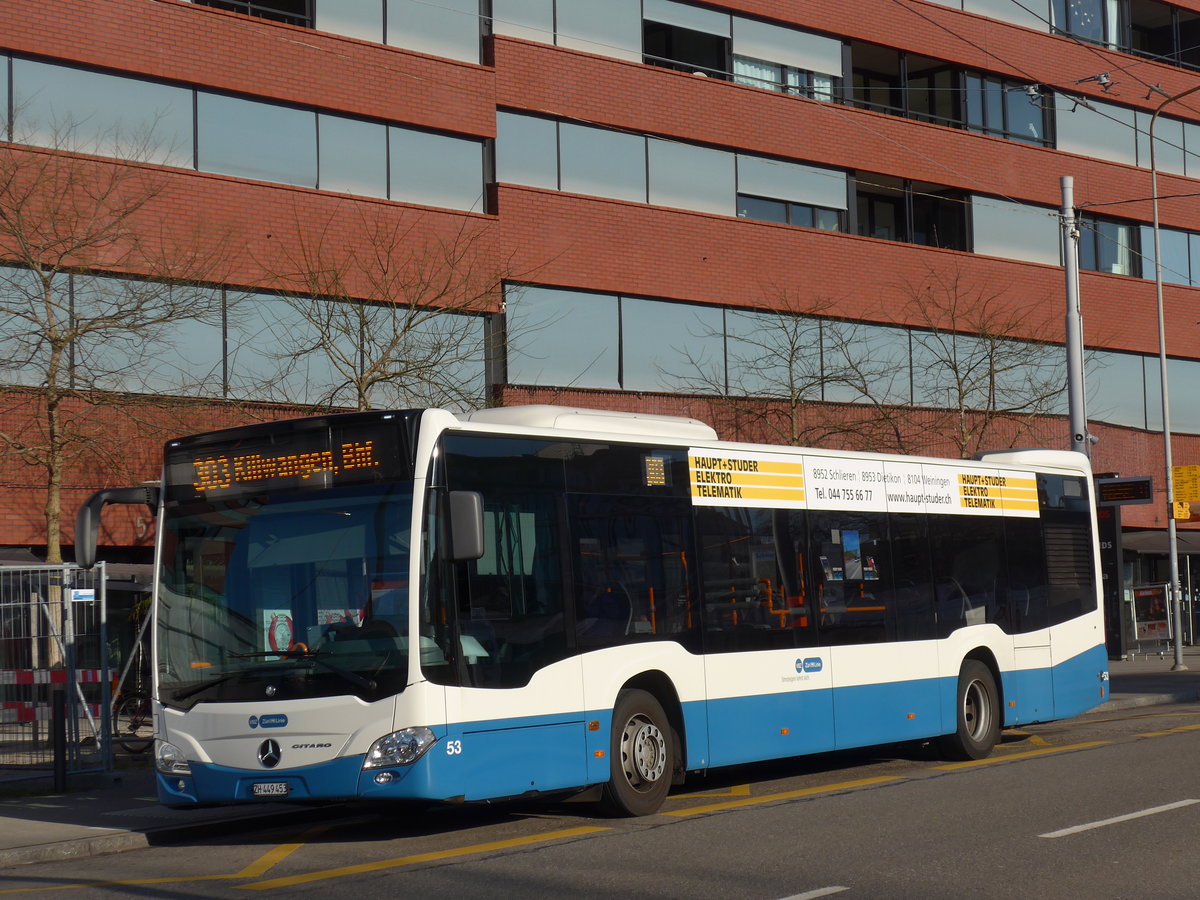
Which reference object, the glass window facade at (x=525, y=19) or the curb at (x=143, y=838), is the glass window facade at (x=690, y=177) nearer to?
the glass window facade at (x=525, y=19)

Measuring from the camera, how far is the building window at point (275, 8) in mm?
24906

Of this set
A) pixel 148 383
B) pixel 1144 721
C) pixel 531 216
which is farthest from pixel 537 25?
pixel 1144 721

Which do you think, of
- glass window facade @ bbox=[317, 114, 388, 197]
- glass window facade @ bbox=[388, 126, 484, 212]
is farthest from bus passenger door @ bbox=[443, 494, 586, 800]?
glass window facade @ bbox=[388, 126, 484, 212]

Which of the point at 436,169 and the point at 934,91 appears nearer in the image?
the point at 436,169

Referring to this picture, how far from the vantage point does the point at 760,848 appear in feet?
30.6

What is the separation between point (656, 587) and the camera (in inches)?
453

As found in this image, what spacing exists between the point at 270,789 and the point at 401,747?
101 cm

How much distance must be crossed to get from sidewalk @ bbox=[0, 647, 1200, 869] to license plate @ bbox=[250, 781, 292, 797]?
4.58 feet

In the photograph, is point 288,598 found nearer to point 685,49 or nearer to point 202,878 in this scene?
point 202,878

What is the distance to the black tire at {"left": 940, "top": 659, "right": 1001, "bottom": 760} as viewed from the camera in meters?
14.8

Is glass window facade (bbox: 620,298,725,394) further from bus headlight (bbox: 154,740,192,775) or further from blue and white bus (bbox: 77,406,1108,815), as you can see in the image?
bus headlight (bbox: 154,740,192,775)

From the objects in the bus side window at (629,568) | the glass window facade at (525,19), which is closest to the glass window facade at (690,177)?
the glass window facade at (525,19)

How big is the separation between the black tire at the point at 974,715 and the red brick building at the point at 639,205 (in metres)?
9.44

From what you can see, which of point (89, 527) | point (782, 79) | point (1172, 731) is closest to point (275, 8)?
point (782, 79)
